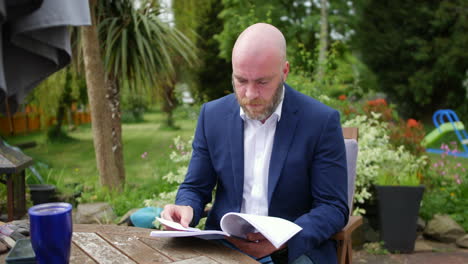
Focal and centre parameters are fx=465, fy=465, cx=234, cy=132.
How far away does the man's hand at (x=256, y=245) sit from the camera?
1.67 m

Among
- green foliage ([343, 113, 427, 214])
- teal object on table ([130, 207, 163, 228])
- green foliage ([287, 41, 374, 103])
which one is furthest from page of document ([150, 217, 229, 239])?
green foliage ([287, 41, 374, 103])

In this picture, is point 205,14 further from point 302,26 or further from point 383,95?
point 383,95

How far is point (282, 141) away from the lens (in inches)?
73.7

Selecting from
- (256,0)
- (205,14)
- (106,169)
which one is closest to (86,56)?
(106,169)

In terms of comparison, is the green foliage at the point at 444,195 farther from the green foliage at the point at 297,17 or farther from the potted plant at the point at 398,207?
the green foliage at the point at 297,17

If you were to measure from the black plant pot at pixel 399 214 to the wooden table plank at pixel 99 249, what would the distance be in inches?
118

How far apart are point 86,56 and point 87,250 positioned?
403 cm

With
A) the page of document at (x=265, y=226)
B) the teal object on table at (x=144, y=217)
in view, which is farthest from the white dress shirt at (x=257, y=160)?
the teal object on table at (x=144, y=217)

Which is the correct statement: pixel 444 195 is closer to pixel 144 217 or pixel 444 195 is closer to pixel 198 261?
pixel 144 217

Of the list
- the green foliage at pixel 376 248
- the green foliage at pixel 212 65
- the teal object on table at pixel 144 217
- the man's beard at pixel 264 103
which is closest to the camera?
the man's beard at pixel 264 103

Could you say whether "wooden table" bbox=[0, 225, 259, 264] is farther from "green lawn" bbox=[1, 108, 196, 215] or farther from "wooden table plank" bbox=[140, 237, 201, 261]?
"green lawn" bbox=[1, 108, 196, 215]

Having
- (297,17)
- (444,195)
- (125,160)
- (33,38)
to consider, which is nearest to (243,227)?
(33,38)

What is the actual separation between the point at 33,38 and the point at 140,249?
38.9 inches

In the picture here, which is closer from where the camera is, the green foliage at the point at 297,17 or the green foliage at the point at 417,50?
the green foliage at the point at 417,50
